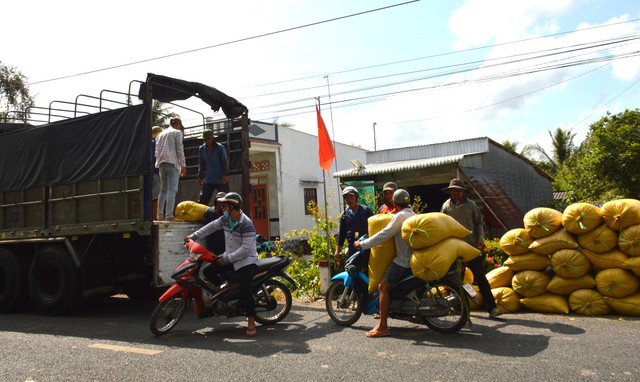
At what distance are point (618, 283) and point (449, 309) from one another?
2.20m

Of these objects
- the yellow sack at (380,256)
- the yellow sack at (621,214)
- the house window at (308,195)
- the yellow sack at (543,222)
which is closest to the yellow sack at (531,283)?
the yellow sack at (543,222)

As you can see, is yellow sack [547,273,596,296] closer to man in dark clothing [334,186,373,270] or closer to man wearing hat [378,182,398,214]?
man wearing hat [378,182,398,214]

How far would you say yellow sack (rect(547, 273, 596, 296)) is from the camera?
5930 mm

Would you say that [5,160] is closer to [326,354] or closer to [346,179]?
[326,354]

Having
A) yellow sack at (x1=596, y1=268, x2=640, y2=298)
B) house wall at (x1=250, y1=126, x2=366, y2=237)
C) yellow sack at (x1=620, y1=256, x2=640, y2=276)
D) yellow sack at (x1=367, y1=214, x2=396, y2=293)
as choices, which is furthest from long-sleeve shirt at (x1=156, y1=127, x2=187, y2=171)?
house wall at (x1=250, y1=126, x2=366, y2=237)

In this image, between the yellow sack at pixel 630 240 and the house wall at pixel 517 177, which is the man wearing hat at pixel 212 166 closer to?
the yellow sack at pixel 630 240

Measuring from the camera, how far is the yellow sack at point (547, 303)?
5.93 m

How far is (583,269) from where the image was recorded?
5891mm

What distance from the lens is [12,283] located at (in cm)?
754

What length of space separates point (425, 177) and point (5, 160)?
1041 centimetres

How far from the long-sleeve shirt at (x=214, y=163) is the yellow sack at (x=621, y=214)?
17.7 ft

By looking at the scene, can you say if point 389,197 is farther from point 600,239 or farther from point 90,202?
point 90,202

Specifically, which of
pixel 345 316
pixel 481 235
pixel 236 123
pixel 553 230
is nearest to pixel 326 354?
pixel 345 316

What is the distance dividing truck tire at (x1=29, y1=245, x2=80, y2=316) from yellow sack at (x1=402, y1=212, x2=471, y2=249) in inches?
188
